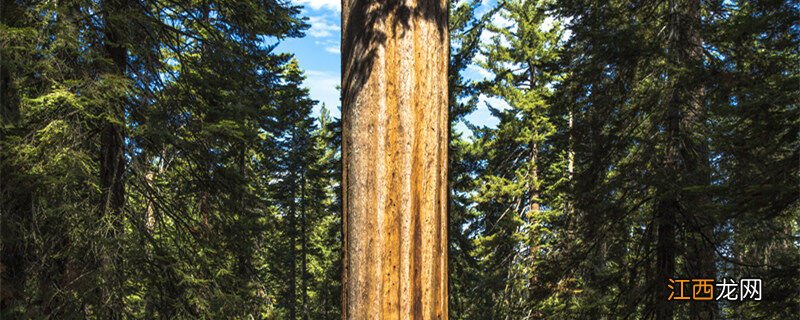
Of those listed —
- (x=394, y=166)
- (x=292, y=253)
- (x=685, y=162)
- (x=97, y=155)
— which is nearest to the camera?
(x=394, y=166)

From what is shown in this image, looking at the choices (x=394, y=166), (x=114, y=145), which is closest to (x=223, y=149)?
(x=114, y=145)

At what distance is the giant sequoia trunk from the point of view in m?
2.33

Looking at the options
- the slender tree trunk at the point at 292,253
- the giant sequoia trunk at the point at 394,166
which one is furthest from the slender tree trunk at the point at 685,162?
the slender tree trunk at the point at 292,253

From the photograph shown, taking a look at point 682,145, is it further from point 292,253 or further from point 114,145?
point 292,253

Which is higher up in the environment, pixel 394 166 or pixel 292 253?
pixel 394 166

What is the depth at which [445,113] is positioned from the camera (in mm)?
2590

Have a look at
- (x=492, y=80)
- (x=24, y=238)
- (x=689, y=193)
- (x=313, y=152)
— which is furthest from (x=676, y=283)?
(x=313, y=152)

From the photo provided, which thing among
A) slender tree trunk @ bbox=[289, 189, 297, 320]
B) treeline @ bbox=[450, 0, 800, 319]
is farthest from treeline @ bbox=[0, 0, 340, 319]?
slender tree trunk @ bbox=[289, 189, 297, 320]

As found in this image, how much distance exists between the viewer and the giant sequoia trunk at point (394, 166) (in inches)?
91.9

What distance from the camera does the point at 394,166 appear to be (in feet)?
7.74

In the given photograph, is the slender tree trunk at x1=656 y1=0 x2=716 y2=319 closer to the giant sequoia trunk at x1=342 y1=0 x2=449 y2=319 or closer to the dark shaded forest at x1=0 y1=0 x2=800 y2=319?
the dark shaded forest at x1=0 y1=0 x2=800 y2=319

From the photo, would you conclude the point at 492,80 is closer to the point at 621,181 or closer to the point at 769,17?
the point at 621,181

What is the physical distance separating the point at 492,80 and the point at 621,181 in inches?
453

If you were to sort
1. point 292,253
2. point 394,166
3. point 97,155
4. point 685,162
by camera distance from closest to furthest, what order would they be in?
point 394,166
point 97,155
point 685,162
point 292,253
